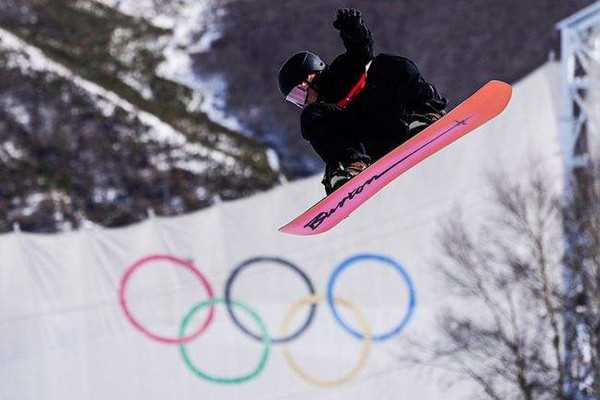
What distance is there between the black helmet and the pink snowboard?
667mm

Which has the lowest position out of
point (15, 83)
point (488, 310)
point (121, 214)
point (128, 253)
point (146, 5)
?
point (488, 310)

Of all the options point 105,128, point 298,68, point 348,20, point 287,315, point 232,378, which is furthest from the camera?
point 105,128

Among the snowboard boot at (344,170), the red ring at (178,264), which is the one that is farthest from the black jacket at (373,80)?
the red ring at (178,264)

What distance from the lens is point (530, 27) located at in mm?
38469

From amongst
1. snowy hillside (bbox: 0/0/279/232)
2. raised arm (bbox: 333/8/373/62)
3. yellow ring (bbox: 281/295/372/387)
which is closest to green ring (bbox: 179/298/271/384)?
yellow ring (bbox: 281/295/372/387)

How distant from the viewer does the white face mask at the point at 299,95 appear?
314 inches

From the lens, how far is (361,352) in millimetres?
16297

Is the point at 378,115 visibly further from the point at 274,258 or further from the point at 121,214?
the point at 121,214

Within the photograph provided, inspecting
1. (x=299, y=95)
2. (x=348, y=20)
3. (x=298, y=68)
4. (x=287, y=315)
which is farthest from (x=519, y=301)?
(x=348, y=20)

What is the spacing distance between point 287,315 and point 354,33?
883 centimetres

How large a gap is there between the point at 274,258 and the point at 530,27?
78.5ft

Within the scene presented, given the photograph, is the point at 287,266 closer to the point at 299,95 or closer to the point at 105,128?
the point at 299,95

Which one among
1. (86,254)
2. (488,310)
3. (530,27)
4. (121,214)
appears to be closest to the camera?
(86,254)

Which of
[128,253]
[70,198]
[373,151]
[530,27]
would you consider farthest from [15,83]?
[373,151]
